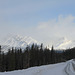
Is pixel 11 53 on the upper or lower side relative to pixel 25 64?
upper

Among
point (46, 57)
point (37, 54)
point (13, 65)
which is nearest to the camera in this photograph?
point (13, 65)

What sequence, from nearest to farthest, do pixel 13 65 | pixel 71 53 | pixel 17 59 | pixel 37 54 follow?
pixel 13 65 → pixel 17 59 → pixel 37 54 → pixel 71 53

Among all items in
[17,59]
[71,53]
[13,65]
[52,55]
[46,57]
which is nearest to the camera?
[13,65]

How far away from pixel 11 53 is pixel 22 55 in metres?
7.07

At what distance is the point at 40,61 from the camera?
A: 84500 millimetres

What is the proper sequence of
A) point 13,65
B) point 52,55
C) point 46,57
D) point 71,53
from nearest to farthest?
1. point 13,65
2. point 46,57
3. point 52,55
4. point 71,53

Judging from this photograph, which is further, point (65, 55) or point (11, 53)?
point (65, 55)

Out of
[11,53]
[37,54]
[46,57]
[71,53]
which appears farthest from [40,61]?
[71,53]

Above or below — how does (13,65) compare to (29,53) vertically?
below

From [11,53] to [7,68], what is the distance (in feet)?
22.2

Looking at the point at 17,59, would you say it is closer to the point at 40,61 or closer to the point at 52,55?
the point at 40,61

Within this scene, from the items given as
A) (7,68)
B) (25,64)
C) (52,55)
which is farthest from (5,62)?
(52,55)

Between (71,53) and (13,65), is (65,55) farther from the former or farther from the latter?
(13,65)

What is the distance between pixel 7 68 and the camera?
2712 inches
